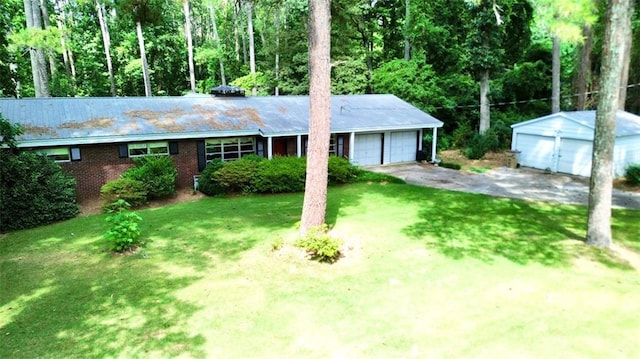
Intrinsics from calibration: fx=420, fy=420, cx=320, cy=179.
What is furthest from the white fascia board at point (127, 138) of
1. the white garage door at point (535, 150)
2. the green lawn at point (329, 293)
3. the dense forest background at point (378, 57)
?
the white garage door at point (535, 150)

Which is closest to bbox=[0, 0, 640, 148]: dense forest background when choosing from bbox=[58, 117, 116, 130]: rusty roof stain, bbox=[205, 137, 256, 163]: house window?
bbox=[58, 117, 116, 130]: rusty roof stain

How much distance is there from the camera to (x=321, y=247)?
8.81 m

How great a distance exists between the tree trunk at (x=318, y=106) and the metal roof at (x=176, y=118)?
878 cm

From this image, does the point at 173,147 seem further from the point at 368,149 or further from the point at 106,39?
the point at 106,39

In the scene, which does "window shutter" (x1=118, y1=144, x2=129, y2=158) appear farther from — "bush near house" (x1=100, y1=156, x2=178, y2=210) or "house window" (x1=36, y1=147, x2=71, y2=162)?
"house window" (x1=36, y1=147, x2=71, y2=162)

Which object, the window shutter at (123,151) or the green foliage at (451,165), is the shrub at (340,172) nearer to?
the green foliage at (451,165)

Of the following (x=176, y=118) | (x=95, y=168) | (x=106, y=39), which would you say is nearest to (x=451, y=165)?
(x=176, y=118)

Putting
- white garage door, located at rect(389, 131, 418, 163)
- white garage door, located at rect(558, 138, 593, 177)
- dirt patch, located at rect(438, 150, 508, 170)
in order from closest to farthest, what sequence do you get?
white garage door, located at rect(558, 138, 593, 177), dirt patch, located at rect(438, 150, 508, 170), white garage door, located at rect(389, 131, 418, 163)

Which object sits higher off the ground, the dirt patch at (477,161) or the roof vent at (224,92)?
the roof vent at (224,92)

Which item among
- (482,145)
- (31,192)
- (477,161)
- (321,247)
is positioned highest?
(482,145)

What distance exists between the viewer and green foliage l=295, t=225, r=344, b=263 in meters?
8.77

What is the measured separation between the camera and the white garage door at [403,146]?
22.8m

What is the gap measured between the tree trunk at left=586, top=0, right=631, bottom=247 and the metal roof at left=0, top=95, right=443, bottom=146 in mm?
11907

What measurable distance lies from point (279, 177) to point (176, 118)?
529cm
